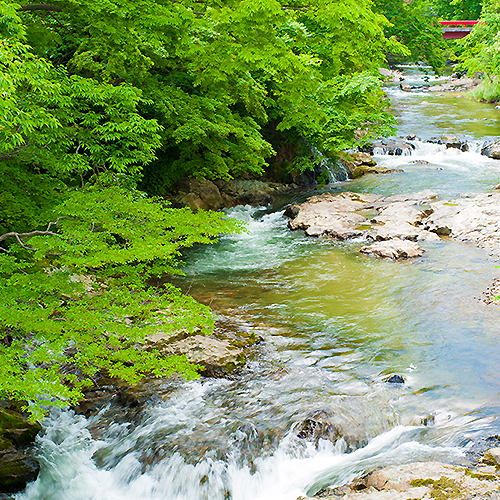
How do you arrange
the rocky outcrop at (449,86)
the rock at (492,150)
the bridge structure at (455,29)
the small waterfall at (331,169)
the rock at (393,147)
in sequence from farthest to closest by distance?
the bridge structure at (455,29) < the rocky outcrop at (449,86) < the rock at (393,147) < the rock at (492,150) < the small waterfall at (331,169)

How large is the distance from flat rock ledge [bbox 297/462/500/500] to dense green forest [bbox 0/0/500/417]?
2.25 m

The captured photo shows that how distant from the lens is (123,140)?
915cm

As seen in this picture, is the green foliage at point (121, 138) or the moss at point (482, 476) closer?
the moss at point (482, 476)

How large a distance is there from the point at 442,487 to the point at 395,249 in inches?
311

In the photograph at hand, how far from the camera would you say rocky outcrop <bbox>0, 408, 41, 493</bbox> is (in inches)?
205

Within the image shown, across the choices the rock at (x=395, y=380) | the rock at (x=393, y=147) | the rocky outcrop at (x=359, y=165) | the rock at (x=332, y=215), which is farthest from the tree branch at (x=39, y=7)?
the rock at (x=393, y=147)

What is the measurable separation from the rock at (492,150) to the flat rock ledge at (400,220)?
20.9ft

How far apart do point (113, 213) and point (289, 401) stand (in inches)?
144

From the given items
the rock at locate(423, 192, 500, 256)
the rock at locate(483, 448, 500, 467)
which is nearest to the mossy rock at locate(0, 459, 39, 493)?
the rock at locate(483, 448, 500, 467)

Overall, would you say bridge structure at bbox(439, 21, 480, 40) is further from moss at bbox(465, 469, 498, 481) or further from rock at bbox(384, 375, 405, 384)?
moss at bbox(465, 469, 498, 481)

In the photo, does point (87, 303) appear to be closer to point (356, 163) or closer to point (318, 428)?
point (318, 428)

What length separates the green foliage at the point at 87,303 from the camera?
471cm

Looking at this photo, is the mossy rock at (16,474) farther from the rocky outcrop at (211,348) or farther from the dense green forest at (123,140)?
the rocky outcrop at (211,348)

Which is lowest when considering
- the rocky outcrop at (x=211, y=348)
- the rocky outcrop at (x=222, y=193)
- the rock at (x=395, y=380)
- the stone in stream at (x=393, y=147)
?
the rock at (x=395, y=380)
